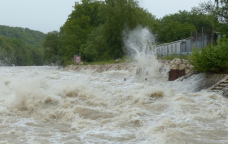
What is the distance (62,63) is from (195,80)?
139 feet

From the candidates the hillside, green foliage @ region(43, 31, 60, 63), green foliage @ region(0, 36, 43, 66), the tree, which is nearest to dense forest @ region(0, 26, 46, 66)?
green foliage @ region(0, 36, 43, 66)

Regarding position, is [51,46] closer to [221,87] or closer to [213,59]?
[213,59]

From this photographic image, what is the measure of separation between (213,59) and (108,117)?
861 centimetres

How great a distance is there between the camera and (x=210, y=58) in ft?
52.4

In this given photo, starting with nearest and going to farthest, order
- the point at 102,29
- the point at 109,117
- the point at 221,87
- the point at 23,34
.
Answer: the point at 109,117
the point at 221,87
the point at 102,29
the point at 23,34

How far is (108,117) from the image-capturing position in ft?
31.0

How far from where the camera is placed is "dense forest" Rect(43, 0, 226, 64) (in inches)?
1821

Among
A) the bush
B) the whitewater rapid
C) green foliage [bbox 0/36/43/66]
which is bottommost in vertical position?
the whitewater rapid

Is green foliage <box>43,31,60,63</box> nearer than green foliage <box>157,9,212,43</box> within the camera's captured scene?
Yes

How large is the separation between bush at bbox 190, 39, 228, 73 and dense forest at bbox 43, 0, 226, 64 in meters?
17.5

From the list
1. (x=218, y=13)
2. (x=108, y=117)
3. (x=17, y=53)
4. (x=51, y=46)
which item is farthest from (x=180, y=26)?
(x=17, y=53)

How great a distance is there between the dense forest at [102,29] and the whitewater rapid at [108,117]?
23.8 m

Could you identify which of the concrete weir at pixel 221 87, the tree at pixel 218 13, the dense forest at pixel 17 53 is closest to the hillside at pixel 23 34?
the dense forest at pixel 17 53

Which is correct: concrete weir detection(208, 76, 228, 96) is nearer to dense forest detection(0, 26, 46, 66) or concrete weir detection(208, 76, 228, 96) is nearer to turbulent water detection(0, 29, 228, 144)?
turbulent water detection(0, 29, 228, 144)
